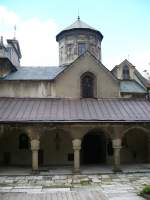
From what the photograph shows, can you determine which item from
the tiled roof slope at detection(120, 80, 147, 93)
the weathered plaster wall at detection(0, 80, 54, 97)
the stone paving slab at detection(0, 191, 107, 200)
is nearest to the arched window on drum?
the tiled roof slope at detection(120, 80, 147, 93)

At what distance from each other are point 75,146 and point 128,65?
430 inches

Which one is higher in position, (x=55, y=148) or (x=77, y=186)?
(x=55, y=148)

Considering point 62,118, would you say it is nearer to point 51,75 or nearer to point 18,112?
point 18,112

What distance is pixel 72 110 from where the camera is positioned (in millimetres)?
19797

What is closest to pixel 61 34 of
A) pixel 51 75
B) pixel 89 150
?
pixel 51 75

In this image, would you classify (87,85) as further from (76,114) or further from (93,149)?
(93,149)

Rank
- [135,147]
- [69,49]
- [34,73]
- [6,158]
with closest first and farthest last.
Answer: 1. [6,158]
2. [135,147]
3. [34,73]
4. [69,49]

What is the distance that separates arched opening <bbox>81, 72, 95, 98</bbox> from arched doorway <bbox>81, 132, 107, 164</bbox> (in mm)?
3047

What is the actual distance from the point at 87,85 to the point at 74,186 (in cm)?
968

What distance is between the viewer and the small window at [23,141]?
21531mm

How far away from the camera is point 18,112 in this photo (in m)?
19.1

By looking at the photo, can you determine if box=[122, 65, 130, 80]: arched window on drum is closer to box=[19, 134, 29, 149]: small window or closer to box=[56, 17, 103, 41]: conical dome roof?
box=[56, 17, 103, 41]: conical dome roof

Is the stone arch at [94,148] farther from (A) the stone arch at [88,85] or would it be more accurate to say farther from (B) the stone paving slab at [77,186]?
(B) the stone paving slab at [77,186]

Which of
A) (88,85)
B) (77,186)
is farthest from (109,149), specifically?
(77,186)
